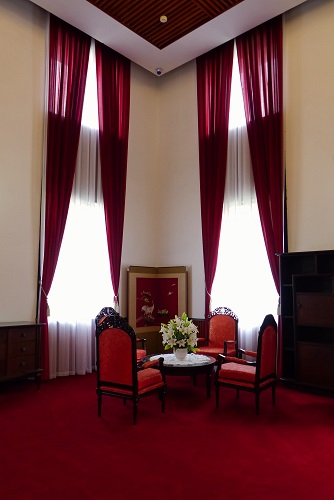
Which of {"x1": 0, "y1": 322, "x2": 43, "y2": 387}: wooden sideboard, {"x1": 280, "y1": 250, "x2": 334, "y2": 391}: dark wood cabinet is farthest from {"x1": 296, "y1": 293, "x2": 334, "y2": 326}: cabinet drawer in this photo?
{"x1": 0, "y1": 322, "x2": 43, "y2": 387}: wooden sideboard

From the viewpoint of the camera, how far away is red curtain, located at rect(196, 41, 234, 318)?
721 centimetres

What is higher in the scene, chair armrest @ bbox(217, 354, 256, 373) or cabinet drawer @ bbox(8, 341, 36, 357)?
cabinet drawer @ bbox(8, 341, 36, 357)

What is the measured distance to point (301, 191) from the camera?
627 cm

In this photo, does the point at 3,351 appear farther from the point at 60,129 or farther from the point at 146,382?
the point at 60,129

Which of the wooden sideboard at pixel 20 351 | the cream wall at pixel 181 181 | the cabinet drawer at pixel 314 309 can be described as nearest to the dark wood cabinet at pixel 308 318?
the cabinet drawer at pixel 314 309

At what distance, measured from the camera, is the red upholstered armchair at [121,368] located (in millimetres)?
4184

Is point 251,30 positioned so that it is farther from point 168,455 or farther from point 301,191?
point 168,455

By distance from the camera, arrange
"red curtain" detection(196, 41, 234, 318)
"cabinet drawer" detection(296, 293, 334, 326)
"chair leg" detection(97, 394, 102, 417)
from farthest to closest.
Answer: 1. "red curtain" detection(196, 41, 234, 318)
2. "cabinet drawer" detection(296, 293, 334, 326)
3. "chair leg" detection(97, 394, 102, 417)

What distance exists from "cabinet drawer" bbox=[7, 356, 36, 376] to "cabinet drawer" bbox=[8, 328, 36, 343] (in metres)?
0.26

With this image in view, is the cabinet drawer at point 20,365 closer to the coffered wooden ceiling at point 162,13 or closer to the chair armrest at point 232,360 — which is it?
the chair armrest at point 232,360

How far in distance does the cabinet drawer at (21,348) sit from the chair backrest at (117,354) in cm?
158

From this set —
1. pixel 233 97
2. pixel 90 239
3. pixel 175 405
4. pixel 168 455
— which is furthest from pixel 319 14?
pixel 168 455

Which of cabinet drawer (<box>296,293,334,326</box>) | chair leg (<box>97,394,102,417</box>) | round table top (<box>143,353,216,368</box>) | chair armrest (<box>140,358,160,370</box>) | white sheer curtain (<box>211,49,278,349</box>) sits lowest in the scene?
chair leg (<box>97,394,102,417</box>)

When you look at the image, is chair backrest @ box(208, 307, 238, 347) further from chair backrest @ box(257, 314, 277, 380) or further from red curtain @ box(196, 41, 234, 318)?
chair backrest @ box(257, 314, 277, 380)
